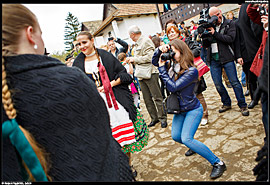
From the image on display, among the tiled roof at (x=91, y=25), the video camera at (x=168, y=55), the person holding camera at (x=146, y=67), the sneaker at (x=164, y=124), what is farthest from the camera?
the tiled roof at (x=91, y=25)

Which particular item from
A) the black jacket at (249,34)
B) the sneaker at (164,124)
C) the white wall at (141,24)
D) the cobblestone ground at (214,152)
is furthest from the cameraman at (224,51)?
the white wall at (141,24)

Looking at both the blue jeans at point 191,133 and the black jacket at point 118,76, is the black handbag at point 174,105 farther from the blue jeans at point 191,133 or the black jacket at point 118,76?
the black jacket at point 118,76

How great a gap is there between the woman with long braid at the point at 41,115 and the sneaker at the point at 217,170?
5.44 ft

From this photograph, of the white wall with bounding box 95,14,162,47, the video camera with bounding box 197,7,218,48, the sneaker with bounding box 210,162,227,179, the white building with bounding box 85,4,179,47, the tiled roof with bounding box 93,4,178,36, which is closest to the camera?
the sneaker with bounding box 210,162,227,179

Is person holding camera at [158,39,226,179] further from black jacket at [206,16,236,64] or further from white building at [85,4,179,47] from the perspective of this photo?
white building at [85,4,179,47]

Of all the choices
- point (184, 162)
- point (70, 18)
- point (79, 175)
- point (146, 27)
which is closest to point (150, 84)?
point (184, 162)

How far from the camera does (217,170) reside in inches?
92.4

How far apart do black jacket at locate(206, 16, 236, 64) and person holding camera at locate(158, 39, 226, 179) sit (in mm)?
1376

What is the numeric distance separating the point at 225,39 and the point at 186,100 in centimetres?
171

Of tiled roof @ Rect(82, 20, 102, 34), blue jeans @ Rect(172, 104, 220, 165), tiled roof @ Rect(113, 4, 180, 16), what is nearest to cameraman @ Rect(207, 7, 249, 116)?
blue jeans @ Rect(172, 104, 220, 165)

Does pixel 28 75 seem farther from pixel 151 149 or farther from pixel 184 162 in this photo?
pixel 151 149

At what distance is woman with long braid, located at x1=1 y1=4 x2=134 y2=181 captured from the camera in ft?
3.09

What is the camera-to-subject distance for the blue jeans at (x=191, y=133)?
235 cm

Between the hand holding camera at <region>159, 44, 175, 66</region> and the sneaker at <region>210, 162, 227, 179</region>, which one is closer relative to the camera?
the sneaker at <region>210, 162, 227, 179</region>
